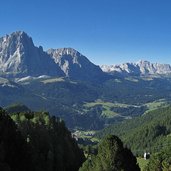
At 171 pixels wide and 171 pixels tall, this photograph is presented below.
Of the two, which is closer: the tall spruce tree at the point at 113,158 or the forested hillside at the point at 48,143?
the tall spruce tree at the point at 113,158

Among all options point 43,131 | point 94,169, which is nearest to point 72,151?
point 43,131

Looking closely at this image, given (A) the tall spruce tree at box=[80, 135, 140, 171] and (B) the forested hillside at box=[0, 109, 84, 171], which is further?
(B) the forested hillside at box=[0, 109, 84, 171]

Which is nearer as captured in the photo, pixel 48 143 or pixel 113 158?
pixel 113 158

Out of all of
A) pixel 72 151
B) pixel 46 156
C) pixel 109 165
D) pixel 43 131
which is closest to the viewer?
pixel 109 165

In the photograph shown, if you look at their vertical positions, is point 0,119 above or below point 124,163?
above

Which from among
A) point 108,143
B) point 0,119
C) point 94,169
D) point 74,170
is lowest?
point 74,170

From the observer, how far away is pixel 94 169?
55.8 meters

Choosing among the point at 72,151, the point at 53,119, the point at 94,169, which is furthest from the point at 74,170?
the point at 94,169

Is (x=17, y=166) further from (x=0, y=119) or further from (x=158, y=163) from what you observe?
(x=158, y=163)

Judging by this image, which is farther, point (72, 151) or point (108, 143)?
point (72, 151)

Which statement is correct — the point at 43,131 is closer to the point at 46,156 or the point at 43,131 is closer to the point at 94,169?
the point at 46,156

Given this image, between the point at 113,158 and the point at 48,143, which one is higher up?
the point at 113,158

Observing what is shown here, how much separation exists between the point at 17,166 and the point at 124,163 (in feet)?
48.3

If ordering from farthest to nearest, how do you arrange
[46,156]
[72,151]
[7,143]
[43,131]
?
1. [72,151]
2. [43,131]
3. [46,156]
4. [7,143]
